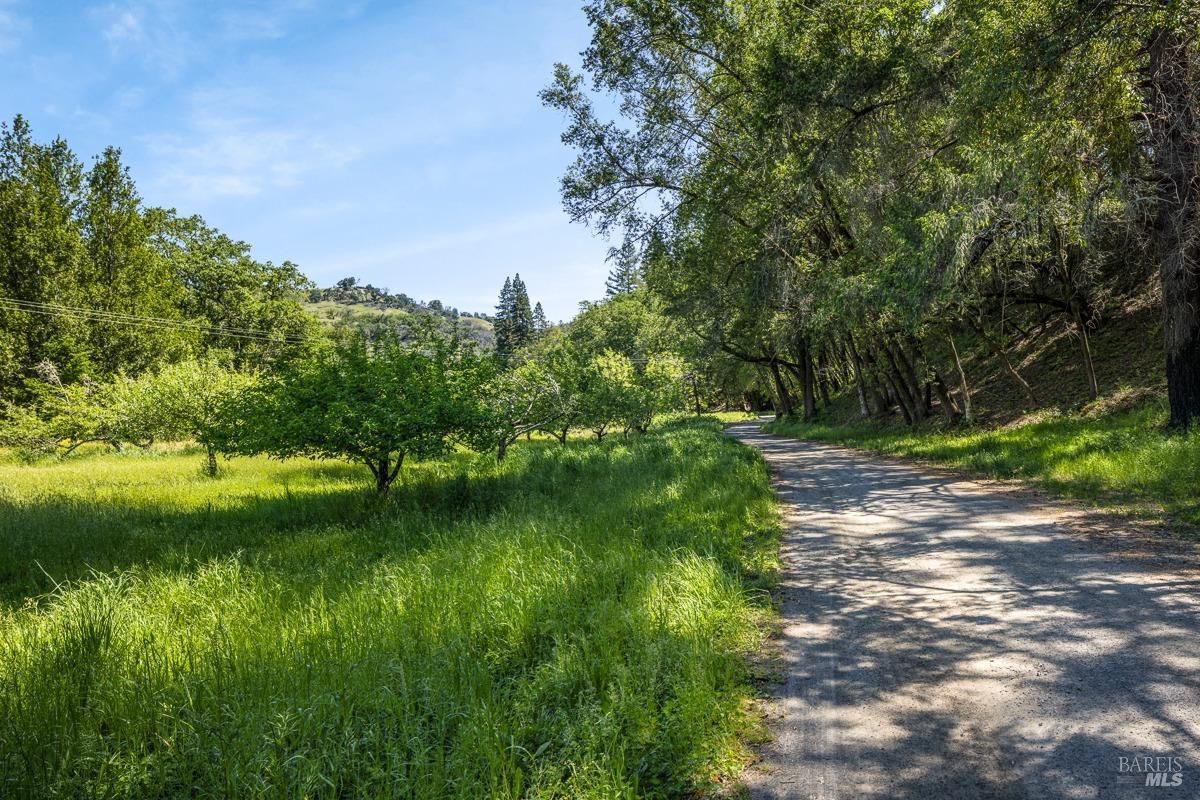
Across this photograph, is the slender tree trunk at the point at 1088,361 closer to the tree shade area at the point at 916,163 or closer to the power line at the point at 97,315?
the tree shade area at the point at 916,163

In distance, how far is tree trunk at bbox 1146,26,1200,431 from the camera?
8820 mm

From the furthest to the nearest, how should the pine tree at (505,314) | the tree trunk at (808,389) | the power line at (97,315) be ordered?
1. the pine tree at (505,314)
2. the power line at (97,315)
3. the tree trunk at (808,389)

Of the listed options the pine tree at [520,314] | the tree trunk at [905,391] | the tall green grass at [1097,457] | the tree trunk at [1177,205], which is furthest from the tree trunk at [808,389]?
the pine tree at [520,314]

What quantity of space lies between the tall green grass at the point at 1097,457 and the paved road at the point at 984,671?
6.91ft

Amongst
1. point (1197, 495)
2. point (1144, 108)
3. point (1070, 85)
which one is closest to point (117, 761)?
point (1197, 495)

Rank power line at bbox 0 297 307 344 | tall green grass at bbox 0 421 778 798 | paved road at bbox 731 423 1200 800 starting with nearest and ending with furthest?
paved road at bbox 731 423 1200 800 < tall green grass at bbox 0 421 778 798 < power line at bbox 0 297 307 344

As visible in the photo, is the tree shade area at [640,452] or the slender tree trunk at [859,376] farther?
the slender tree trunk at [859,376]

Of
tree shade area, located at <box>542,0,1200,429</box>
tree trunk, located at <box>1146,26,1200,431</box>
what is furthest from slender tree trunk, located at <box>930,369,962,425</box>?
tree trunk, located at <box>1146,26,1200,431</box>

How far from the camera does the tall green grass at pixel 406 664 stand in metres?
2.89

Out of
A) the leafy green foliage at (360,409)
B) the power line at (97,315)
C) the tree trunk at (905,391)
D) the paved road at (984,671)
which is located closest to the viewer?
the paved road at (984,671)

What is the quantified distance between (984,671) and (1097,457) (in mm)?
8478

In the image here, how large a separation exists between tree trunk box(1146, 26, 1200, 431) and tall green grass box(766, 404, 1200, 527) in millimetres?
1081

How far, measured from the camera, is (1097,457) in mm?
9648

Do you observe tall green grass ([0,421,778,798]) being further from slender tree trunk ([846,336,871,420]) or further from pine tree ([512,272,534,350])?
pine tree ([512,272,534,350])
